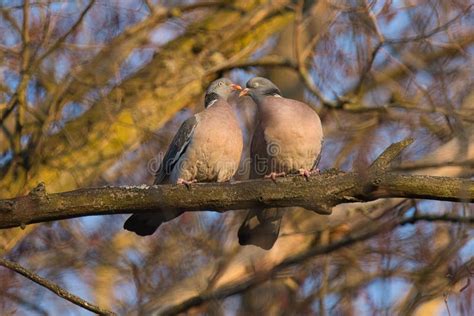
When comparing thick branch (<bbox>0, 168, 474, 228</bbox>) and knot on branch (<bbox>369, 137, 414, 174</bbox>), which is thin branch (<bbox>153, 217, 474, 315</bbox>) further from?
knot on branch (<bbox>369, 137, 414, 174</bbox>)

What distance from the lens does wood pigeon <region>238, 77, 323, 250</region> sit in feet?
21.4

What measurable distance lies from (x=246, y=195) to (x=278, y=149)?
4.49ft

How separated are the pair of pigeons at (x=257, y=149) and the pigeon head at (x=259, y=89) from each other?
12.0 inches

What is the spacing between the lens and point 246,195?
17.3 ft

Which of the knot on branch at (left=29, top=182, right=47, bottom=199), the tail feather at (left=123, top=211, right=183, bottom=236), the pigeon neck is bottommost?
the tail feather at (left=123, top=211, right=183, bottom=236)

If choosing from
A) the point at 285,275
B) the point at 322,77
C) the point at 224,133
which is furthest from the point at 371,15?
the point at 285,275

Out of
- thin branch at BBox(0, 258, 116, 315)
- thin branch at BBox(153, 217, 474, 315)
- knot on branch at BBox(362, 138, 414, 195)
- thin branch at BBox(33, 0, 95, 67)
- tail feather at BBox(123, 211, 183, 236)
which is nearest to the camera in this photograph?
thin branch at BBox(0, 258, 116, 315)

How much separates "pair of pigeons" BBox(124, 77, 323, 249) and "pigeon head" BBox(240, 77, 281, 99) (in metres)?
0.30

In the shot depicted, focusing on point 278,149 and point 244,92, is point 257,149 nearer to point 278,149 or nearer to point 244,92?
point 278,149

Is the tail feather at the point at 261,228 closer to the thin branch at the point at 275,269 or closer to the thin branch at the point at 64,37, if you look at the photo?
the thin branch at the point at 275,269

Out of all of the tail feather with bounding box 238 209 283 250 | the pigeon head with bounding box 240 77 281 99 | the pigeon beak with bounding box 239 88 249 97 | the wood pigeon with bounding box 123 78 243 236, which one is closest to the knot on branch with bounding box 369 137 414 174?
the tail feather with bounding box 238 209 283 250

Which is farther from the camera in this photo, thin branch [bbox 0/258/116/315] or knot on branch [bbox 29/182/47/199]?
knot on branch [bbox 29/182/47/199]

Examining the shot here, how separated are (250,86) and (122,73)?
6.27 ft

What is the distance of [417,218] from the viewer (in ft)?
22.3
